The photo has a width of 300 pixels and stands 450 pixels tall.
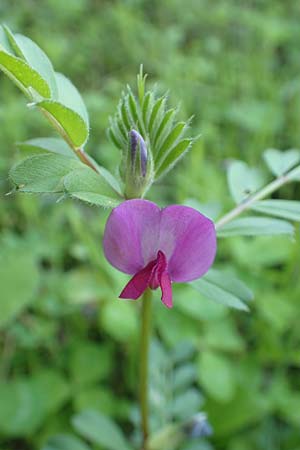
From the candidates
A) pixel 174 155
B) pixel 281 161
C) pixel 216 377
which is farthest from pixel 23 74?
pixel 216 377

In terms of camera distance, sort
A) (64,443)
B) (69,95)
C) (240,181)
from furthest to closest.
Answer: (64,443) < (240,181) < (69,95)

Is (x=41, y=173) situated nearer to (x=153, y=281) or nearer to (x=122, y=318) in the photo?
(x=153, y=281)

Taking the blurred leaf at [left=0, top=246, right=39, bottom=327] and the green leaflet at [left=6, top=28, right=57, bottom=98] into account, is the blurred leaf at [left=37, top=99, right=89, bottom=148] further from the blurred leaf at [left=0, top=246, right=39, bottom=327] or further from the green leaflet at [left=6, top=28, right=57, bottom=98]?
the blurred leaf at [left=0, top=246, right=39, bottom=327]

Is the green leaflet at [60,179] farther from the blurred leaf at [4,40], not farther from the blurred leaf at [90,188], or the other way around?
the blurred leaf at [4,40]

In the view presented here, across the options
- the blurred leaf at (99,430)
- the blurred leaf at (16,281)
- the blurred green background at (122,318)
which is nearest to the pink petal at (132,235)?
the blurred leaf at (99,430)

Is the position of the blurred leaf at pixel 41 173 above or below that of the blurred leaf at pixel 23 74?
below

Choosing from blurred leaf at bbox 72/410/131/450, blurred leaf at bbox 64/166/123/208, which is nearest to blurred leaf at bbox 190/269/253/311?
blurred leaf at bbox 64/166/123/208

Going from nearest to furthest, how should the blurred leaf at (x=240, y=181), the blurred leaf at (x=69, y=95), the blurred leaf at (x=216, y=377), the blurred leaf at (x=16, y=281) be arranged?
the blurred leaf at (x=69, y=95) < the blurred leaf at (x=240, y=181) < the blurred leaf at (x=216, y=377) < the blurred leaf at (x=16, y=281)
